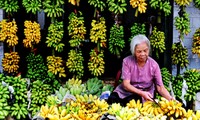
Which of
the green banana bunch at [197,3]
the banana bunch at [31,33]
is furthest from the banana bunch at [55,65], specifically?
the green banana bunch at [197,3]

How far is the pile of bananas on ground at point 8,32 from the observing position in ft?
19.5

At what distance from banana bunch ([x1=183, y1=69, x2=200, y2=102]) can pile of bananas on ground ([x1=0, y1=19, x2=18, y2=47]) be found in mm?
2656

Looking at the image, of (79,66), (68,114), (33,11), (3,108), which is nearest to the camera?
(68,114)

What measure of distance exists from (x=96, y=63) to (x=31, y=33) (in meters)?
1.07

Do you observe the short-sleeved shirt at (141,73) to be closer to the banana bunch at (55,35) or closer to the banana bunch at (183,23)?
the banana bunch at (183,23)

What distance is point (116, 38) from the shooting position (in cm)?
613

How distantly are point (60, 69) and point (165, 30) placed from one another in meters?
1.76

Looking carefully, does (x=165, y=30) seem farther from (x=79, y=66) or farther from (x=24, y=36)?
(x=24, y=36)

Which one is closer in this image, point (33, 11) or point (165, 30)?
point (33, 11)

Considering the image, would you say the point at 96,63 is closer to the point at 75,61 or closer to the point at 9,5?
the point at 75,61

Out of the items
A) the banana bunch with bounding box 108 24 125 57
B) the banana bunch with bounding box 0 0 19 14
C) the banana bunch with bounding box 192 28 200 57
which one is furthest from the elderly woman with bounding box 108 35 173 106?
the banana bunch with bounding box 0 0 19 14

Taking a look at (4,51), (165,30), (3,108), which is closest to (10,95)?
(3,108)

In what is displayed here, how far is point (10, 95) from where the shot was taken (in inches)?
219

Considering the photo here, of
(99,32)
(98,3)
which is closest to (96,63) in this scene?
(99,32)
